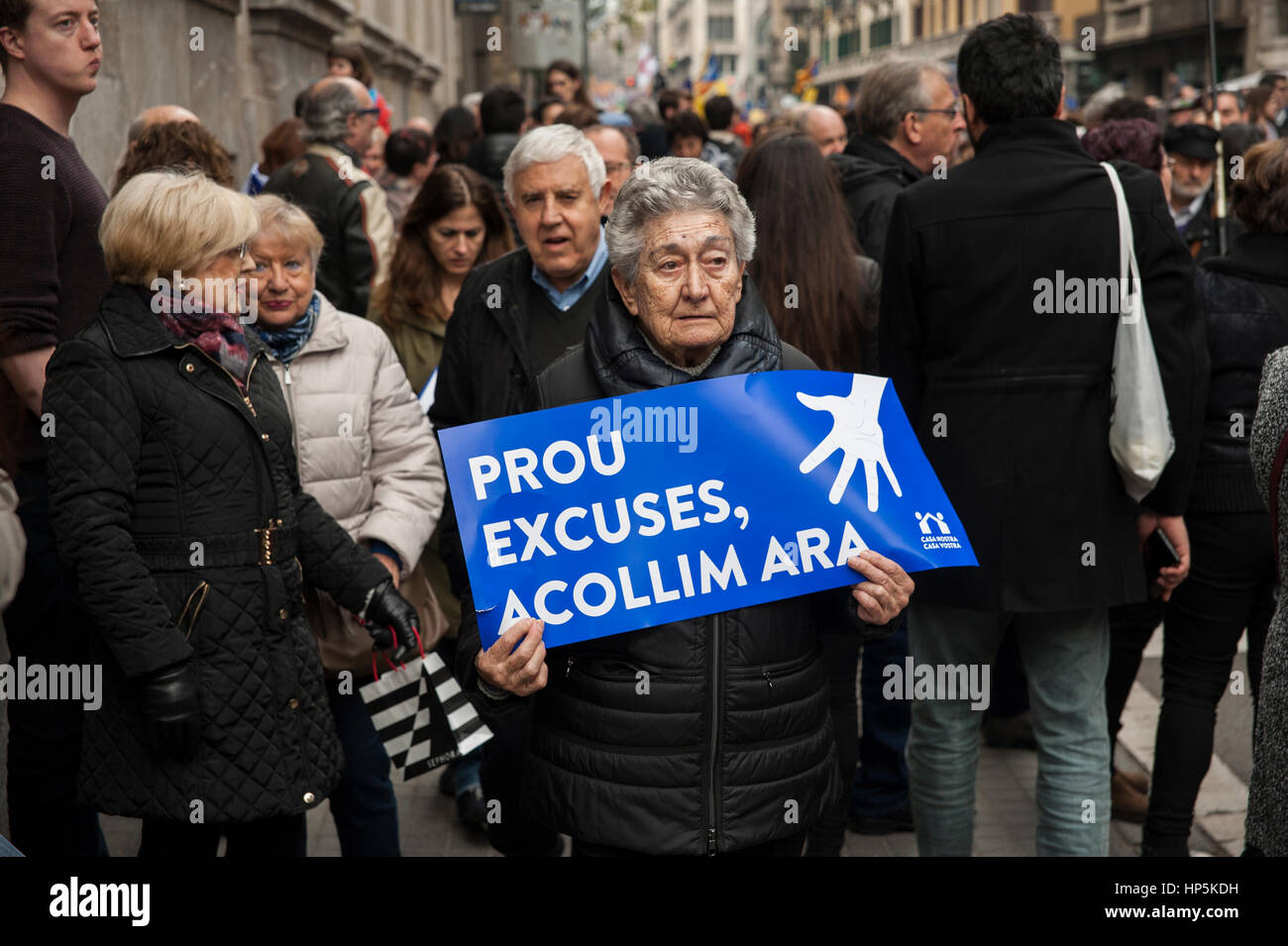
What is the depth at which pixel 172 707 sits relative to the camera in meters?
3.21

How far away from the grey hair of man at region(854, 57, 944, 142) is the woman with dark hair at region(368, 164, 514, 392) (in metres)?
1.54

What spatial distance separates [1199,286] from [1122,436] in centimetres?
74

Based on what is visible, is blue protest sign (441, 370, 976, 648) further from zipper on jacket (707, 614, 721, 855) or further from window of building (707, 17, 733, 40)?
window of building (707, 17, 733, 40)

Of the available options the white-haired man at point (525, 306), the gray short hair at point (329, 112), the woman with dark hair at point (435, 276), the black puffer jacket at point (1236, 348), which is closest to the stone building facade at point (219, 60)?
the gray short hair at point (329, 112)

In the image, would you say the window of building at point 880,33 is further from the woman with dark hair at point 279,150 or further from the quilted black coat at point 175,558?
the quilted black coat at point 175,558

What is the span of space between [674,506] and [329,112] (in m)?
4.64

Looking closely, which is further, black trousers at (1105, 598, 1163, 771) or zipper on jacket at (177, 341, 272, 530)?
black trousers at (1105, 598, 1163, 771)

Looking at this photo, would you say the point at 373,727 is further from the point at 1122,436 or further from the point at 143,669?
the point at 1122,436

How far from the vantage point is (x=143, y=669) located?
10.4ft

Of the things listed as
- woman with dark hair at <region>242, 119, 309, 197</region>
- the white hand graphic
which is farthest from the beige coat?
woman with dark hair at <region>242, 119, 309, 197</region>

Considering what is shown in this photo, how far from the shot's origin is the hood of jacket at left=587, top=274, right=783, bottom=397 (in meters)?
3.00

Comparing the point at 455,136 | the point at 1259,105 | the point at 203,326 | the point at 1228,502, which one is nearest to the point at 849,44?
the point at 1259,105

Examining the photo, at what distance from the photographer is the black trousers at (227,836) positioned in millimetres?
3402
